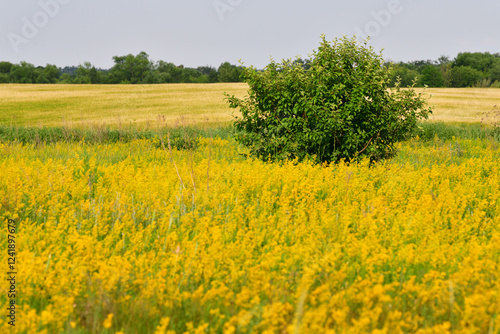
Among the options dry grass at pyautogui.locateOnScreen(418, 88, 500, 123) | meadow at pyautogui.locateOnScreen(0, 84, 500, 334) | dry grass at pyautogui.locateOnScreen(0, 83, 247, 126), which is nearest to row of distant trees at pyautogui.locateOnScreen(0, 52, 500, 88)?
dry grass at pyautogui.locateOnScreen(418, 88, 500, 123)

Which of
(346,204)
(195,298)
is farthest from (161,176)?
(195,298)

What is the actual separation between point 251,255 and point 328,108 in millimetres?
5269

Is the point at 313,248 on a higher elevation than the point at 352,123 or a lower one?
lower

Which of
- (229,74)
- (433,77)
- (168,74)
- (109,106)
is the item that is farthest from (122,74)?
(433,77)

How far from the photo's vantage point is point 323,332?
2.07 m

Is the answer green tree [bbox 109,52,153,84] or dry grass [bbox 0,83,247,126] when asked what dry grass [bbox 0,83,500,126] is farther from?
green tree [bbox 109,52,153,84]

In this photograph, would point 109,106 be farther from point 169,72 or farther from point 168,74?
point 169,72

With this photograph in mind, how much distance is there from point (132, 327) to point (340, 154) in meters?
6.66

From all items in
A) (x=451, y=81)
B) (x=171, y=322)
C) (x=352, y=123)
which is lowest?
(x=171, y=322)

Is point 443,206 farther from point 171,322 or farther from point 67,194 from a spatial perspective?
point 67,194

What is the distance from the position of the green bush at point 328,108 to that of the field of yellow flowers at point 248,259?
1576 mm

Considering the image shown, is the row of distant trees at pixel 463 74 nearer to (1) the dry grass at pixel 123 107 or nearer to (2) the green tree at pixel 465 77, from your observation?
(2) the green tree at pixel 465 77

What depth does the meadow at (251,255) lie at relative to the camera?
7.56 feet

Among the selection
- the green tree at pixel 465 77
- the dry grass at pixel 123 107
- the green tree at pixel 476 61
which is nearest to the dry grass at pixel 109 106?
the dry grass at pixel 123 107
